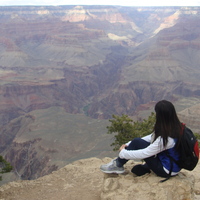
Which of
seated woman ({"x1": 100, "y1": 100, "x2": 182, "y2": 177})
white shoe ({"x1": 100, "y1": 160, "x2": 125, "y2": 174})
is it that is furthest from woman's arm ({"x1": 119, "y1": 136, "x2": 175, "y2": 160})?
white shoe ({"x1": 100, "y1": 160, "x2": 125, "y2": 174})

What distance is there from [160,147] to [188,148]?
0.67 meters

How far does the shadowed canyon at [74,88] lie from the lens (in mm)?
45594

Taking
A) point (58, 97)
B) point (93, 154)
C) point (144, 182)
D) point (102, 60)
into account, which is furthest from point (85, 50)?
point (144, 182)

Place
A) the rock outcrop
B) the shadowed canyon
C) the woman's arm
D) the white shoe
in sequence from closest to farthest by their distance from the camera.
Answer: the woman's arm
the rock outcrop
the white shoe
the shadowed canyon

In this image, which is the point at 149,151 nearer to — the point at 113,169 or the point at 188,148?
the point at 188,148

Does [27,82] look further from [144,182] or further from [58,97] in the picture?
[144,182]

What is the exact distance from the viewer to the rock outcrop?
7668 mm

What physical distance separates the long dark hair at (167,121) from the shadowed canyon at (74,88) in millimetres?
30830

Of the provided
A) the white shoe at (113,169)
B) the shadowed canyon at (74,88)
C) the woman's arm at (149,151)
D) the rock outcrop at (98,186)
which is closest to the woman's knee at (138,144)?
the woman's arm at (149,151)

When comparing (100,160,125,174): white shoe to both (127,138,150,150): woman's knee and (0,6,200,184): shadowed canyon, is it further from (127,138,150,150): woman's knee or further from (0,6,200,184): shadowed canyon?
(0,6,200,184): shadowed canyon

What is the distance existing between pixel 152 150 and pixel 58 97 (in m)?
92.6

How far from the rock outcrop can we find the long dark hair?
1323mm

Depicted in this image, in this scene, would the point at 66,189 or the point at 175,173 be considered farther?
the point at 66,189

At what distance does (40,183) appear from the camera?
12.7 metres
